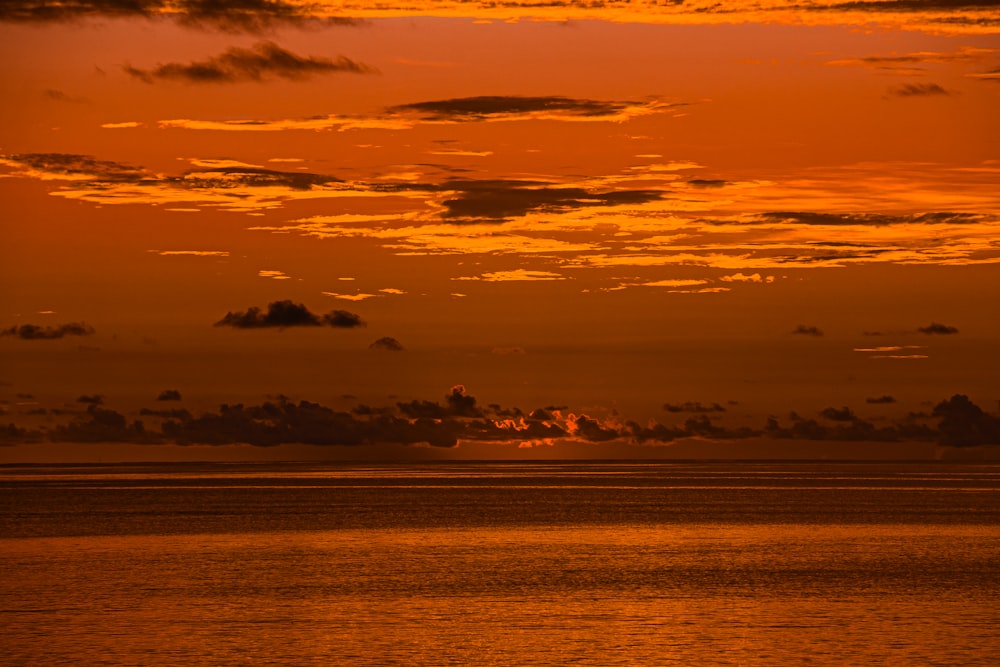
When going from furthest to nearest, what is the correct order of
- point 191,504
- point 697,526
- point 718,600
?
point 191,504, point 697,526, point 718,600

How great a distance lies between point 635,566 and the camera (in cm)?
8844

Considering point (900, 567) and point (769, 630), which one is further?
point (900, 567)

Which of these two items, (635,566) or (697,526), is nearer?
(635,566)

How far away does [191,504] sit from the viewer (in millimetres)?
185625

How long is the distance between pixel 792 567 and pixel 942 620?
26.8m

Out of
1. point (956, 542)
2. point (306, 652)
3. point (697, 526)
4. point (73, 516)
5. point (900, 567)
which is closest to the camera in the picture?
point (306, 652)

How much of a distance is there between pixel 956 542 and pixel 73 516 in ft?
289

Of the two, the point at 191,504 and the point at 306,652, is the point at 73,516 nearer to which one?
the point at 191,504

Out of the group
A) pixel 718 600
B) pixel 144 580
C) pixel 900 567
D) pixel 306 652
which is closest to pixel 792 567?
pixel 900 567

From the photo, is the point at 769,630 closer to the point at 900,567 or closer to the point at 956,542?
the point at 900,567

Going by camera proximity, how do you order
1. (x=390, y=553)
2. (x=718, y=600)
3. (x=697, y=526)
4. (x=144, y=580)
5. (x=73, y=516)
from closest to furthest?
(x=718, y=600)
(x=144, y=580)
(x=390, y=553)
(x=697, y=526)
(x=73, y=516)

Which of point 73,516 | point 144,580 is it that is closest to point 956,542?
point 144,580

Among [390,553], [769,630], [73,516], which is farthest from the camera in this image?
[73,516]

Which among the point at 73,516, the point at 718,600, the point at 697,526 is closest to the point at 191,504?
the point at 73,516
